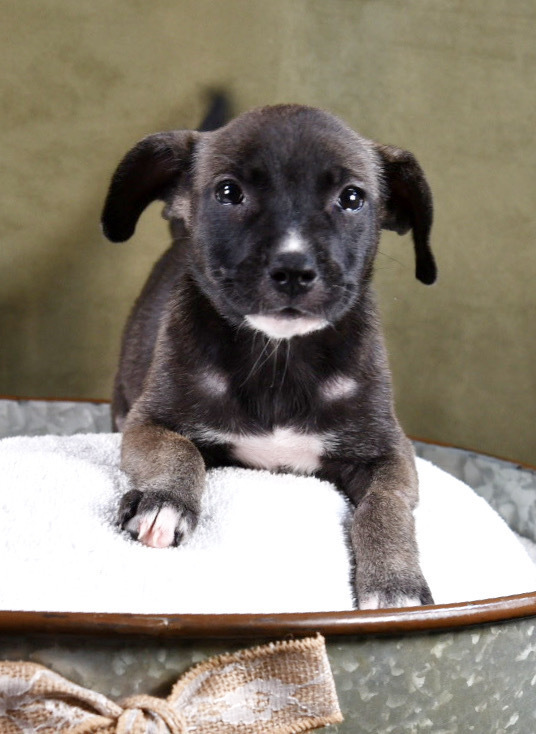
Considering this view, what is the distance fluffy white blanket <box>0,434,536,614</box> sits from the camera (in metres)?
1.54

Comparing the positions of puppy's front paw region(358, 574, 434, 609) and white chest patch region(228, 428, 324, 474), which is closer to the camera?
puppy's front paw region(358, 574, 434, 609)

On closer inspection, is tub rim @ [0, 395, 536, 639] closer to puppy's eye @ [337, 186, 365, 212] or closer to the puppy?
the puppy

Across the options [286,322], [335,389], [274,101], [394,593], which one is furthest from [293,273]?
[274,101]

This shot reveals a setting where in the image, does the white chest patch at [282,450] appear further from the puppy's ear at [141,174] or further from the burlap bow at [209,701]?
the burlap bow at [209,701]

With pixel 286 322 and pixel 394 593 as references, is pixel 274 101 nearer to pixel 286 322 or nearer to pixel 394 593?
pixel 286 322

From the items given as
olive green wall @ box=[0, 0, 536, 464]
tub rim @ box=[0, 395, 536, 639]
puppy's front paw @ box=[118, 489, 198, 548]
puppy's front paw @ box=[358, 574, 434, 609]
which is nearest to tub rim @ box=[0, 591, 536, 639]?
tub rim @ box=[0, 395, 536, 639]

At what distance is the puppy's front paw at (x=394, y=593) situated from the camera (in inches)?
63.5

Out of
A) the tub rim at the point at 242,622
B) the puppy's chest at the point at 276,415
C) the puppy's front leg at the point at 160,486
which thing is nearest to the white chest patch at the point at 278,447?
the puppy's chest at the point at 276,415

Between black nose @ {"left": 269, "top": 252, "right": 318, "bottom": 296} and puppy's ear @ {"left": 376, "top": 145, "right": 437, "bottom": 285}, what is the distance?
58cm

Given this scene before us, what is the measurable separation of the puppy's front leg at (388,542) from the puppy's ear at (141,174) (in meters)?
0.81

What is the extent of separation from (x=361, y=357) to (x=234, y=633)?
0.92m

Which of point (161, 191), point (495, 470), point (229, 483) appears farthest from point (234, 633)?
point (495, 470)

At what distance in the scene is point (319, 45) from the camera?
3.75 metres

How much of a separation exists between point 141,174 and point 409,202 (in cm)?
63
